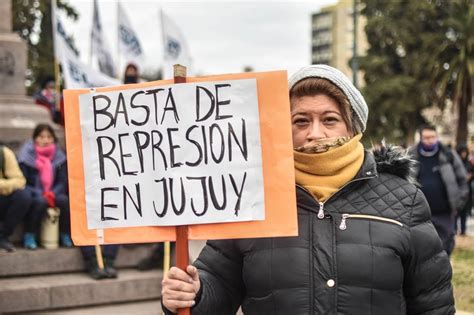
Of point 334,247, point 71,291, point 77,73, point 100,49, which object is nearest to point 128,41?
point 100,49

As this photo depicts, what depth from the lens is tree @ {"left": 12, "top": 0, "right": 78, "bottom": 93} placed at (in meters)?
26.8

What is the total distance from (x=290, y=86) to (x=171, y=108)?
42cm

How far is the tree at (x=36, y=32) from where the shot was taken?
87.8 feet

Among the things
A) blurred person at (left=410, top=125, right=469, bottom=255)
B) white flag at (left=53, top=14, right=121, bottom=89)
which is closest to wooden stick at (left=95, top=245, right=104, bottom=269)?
blurred person at (left=410, top=125, right=469, bottom=255)

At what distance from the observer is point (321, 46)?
150 m

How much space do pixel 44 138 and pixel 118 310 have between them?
1.85 metres

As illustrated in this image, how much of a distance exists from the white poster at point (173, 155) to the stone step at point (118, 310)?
4167 millimetres

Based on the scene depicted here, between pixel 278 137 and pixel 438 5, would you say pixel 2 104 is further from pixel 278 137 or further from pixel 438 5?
pixel 438 5

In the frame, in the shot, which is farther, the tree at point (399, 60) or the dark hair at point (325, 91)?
the tree at point (399, 60)

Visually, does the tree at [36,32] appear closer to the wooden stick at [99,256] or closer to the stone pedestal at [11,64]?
the stone pedestal at [11,64]

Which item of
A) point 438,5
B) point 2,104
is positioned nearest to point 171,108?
point 2,104

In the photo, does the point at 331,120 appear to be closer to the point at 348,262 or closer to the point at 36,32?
the point at 348,262

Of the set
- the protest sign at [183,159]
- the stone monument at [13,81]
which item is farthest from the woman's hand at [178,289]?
the stone monument at [13,81]

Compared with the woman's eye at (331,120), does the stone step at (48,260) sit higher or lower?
lower
